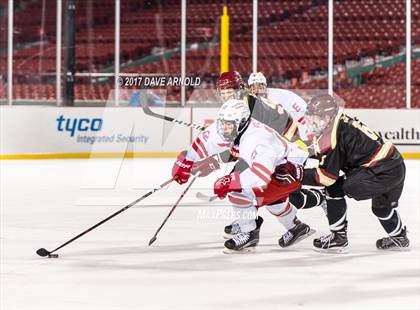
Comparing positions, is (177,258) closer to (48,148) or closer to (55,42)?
(48,148)

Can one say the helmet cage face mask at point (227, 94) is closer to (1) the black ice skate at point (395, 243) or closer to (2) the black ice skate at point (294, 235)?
(2) the black ice skate at point (294, 235)

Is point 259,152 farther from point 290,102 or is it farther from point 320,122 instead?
point 290,102

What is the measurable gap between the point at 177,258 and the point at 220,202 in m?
3.46

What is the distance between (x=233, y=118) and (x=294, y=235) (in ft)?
2.95

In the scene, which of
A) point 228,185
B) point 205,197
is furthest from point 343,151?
point 205,197

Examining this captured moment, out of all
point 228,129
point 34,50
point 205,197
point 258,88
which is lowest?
point 205,197

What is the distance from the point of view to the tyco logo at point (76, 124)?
46.1ft

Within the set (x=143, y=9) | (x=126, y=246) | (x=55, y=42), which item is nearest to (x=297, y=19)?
(x=143, y=9)

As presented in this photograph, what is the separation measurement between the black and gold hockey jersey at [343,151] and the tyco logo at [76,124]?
28.2ft

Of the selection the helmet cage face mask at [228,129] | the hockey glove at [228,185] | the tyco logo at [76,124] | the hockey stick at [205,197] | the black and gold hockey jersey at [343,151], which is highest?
the helmet cage face mask at [228,129]

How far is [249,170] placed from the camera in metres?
5.44

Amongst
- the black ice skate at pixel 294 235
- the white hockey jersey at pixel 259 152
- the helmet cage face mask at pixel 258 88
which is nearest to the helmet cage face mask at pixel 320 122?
the white hockey jersey at pixel 259 152

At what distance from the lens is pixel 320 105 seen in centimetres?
558

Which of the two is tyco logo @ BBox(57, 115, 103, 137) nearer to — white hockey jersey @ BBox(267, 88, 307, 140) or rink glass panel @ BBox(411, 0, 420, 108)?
rink glass panel @ BBox(411, 0, 420, 108)
